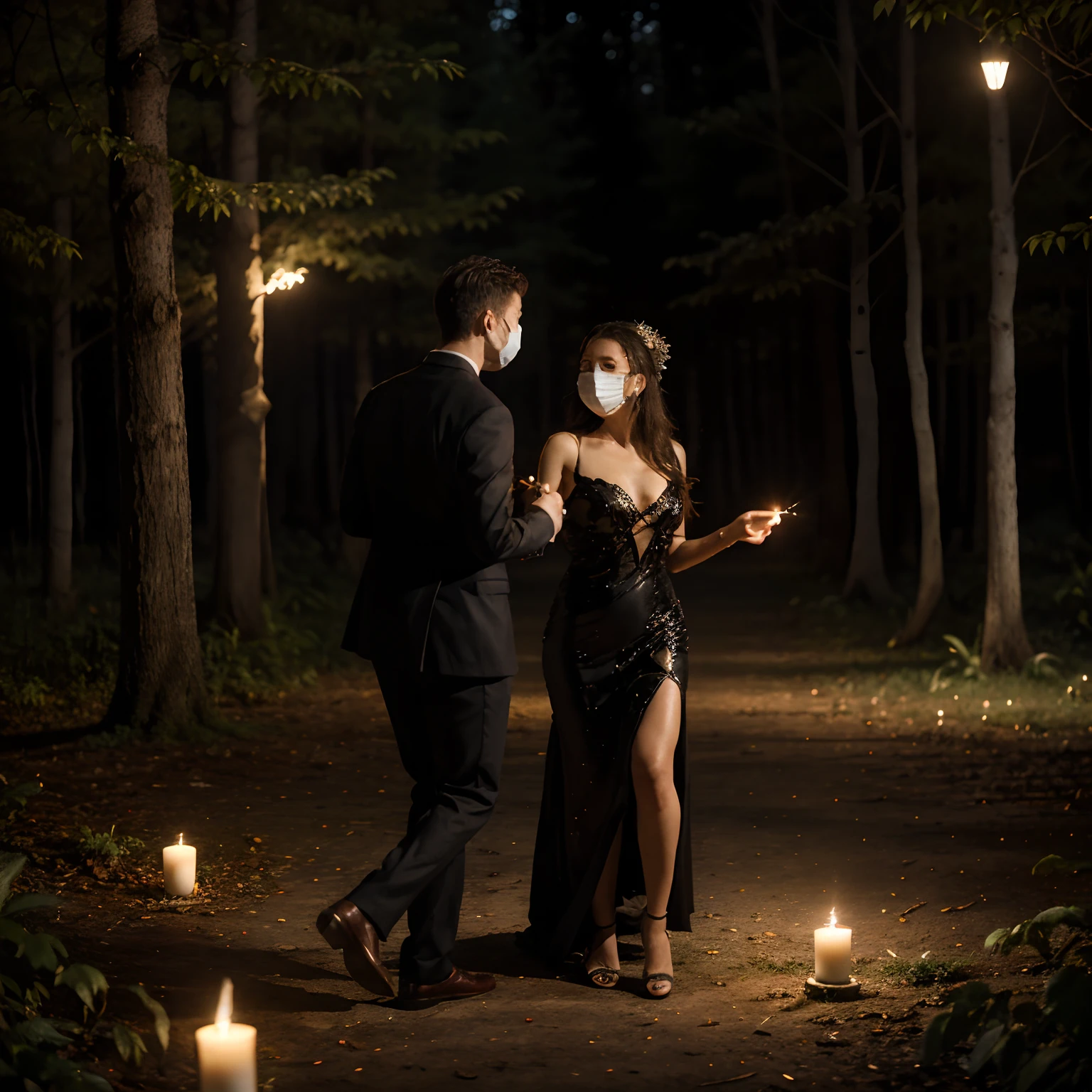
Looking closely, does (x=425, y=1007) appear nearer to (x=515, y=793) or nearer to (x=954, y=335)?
(x=515, y=793)

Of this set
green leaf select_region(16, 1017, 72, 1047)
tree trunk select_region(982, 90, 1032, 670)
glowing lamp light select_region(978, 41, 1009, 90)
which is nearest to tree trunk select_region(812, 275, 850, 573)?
tree trunk select_region(982, 90, 1032, 670)

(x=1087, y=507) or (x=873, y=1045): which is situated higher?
(x=1087, y=507)

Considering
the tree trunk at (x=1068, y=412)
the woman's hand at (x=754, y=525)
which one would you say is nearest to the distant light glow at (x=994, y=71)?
the woman's hand at (x=754, y=525)

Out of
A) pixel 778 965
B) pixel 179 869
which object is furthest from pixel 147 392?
pixel 778 965

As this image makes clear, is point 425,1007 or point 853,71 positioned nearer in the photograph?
point 425,1007

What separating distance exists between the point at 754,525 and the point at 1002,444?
934cm

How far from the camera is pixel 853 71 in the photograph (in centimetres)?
2102

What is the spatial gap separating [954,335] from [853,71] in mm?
20537

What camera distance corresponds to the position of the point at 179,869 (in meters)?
6.86

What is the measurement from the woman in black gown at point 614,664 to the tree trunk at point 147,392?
5646mm

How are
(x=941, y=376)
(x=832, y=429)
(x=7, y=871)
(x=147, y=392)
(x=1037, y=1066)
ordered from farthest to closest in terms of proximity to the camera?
1. (x=941, y=376)
2. (x=832, y=429)
3. (x=147, y=392)
4. (x=7, y=871)
5. (x=1037, y=1066)

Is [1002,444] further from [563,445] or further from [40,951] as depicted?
[40,951]

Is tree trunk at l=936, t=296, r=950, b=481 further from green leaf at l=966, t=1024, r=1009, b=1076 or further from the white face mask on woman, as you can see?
green leaf at l=966, t=1024, r=1009, b=1076

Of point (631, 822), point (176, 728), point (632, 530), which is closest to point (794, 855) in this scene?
point (631, 822)
